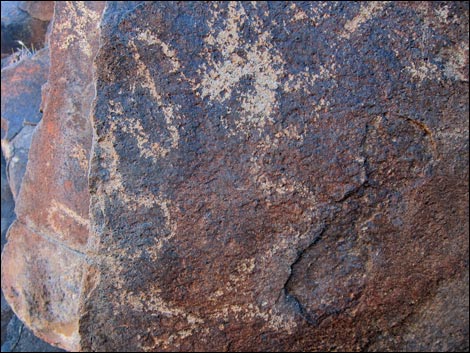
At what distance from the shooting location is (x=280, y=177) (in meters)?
1.05

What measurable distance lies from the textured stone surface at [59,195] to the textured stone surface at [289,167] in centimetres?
23

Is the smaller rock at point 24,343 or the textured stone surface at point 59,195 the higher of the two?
the textured stone surface at point 59,195

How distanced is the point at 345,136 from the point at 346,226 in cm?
18

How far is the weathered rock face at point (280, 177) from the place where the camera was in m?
1.03

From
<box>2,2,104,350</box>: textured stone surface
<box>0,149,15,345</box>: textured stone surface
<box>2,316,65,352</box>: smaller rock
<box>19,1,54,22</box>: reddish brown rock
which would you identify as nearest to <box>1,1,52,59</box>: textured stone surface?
<box>19,1,54,22</box>: reddish brown rock

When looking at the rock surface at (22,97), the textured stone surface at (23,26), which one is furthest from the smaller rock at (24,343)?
the textured stone surface at (23,26)

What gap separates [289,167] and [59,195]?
2.06 ft

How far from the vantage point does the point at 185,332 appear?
1.14 m

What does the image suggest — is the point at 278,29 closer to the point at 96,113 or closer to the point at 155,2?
the point at 155,2

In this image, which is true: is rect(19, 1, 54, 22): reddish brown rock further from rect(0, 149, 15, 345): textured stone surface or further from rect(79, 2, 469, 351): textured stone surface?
rect(79, 2, 469, 351): textured stone surface

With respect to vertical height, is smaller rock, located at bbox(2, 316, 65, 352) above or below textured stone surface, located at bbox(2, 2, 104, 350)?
below

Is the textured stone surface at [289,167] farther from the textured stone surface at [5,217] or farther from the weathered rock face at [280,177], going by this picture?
the textured stone surface at [5,217]

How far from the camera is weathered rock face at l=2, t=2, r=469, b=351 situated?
1.03 metres

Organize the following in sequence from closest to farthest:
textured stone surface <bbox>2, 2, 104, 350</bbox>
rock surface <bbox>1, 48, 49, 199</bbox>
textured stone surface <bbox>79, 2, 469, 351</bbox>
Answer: textured stone surface <bbox>79, 2, 469, 351</bbox> < textured stone surface <bbox>2, 2, 104, 350</bbox> < rock surface <bbox>1, 48, 49, 199</bbox>
